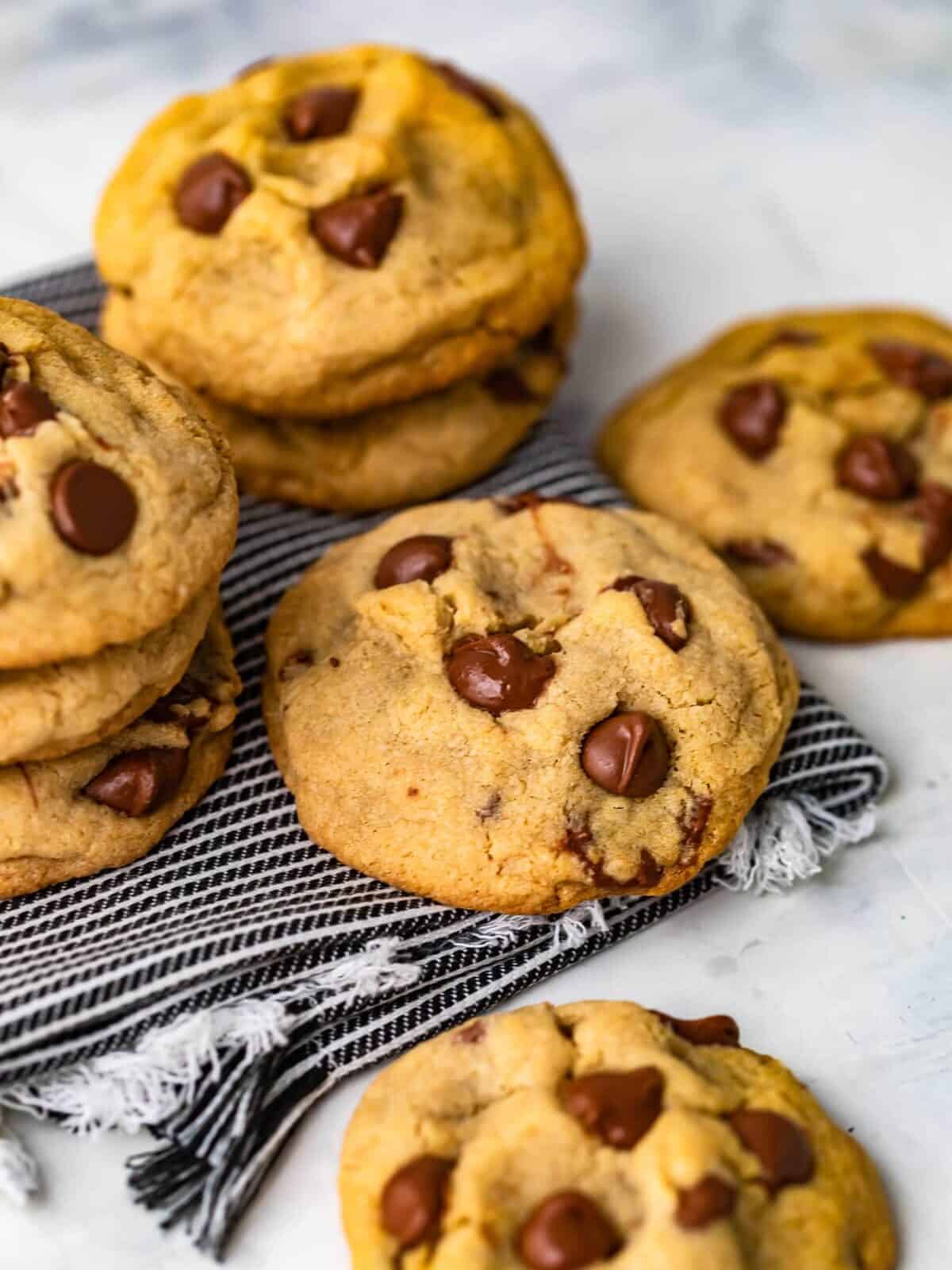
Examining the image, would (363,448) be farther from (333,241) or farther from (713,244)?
(713,244)

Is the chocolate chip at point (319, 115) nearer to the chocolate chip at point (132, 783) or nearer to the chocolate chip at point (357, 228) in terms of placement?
the chocolate chip at point (357, 228)

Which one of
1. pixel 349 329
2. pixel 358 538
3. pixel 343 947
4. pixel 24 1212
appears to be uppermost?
pixel 349 329

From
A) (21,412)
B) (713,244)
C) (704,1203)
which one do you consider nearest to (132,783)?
(21,412)

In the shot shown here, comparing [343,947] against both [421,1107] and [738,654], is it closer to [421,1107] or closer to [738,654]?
[421,1107]

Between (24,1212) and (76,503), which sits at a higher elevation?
(76,503)

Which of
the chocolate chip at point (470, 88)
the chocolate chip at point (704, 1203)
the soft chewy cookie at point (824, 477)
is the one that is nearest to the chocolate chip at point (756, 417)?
the soft chewy cookie at point (824, 477)

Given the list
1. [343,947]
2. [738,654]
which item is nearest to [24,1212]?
[343,947]
